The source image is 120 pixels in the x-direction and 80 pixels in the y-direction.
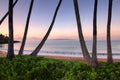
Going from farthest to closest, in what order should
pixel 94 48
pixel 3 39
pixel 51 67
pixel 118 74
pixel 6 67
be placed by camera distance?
pixel 3 39, pixel 94 48, pixel 6 67, pixel 51 67, pixel 118 74

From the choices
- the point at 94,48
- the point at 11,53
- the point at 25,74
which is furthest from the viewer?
the point at 11,53

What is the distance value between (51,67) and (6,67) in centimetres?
259

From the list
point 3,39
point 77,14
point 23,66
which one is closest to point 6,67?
point 23,66

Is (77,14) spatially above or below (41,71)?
above

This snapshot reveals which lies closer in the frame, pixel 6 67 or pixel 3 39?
pixel 6 67

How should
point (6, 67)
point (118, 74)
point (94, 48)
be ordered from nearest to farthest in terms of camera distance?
point (118, 74)
point (6, 67)
point (94, 48)

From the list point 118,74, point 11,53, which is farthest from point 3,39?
point 118,74

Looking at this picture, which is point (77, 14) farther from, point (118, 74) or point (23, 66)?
point (118, 74)

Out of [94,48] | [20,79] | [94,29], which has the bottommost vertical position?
[20,79]

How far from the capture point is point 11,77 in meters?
11.8

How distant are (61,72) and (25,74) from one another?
5.25 ft

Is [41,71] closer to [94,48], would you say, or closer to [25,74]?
[25,74]

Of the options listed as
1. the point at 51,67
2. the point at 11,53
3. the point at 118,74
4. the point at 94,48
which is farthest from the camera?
the point at 11,53

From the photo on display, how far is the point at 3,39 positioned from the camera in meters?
150
